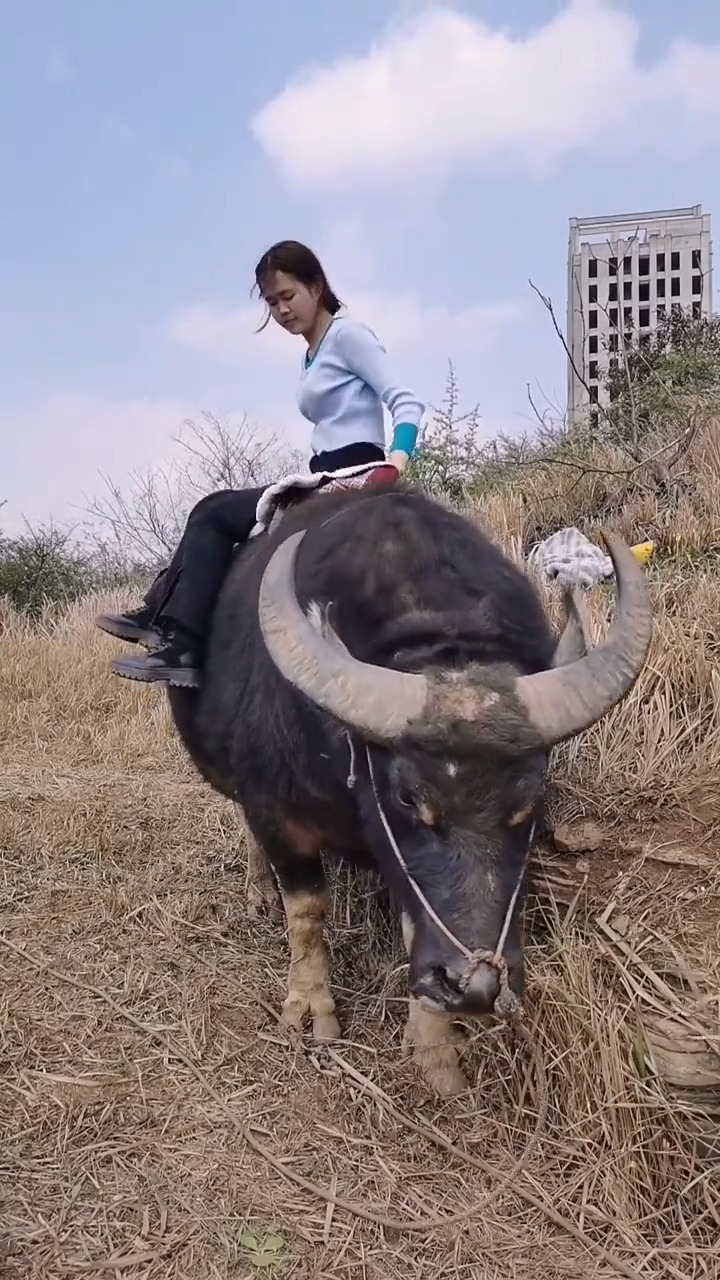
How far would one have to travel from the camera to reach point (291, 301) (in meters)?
4.04

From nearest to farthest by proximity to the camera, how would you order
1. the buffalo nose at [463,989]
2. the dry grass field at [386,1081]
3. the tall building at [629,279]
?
1. the buffalo nose at [463,989]
2. the dry grass field at [386,1081]
3. the tall building at [629,279]

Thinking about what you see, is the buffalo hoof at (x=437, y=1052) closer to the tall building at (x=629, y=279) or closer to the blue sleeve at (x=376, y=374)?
the blue sleeve at (x=376, y=374)

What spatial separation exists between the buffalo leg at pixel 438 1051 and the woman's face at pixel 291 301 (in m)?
2.74

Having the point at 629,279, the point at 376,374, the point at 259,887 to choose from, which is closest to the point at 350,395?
the point at 376,374

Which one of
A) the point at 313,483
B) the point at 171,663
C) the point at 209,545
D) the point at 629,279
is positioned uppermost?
the point at 629,279

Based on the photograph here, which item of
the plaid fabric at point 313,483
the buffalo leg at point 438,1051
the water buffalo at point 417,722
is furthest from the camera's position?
the plaid fabric at point 313,483

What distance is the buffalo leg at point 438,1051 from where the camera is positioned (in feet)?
9.98

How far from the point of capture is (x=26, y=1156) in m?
2.83

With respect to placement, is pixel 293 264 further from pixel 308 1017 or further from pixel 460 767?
pixel 308 1017

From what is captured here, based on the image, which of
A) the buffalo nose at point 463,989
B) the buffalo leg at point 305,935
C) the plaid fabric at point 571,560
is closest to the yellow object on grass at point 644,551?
the plaid fabric at point 571,560

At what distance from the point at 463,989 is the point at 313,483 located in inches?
88.2

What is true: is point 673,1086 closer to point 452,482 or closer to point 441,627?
point 441,627

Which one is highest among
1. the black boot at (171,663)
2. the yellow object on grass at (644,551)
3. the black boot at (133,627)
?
the yellow object on grass at (644,551)

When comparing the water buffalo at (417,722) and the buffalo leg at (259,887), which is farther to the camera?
the buffalo leg at (259,887)
